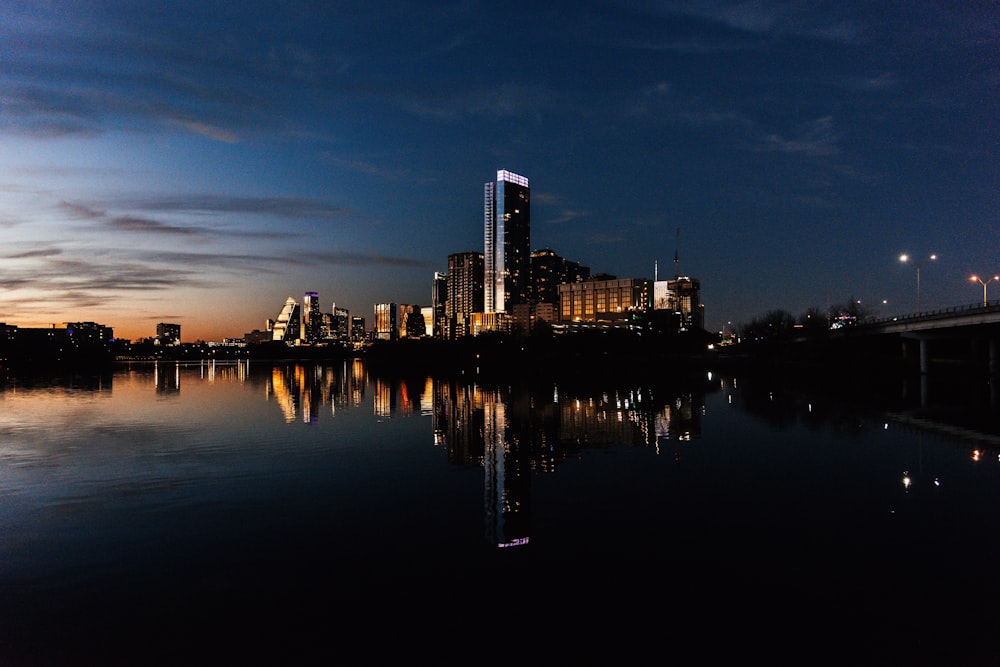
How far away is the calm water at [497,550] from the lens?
1048 cm

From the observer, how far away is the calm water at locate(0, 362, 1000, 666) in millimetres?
10477

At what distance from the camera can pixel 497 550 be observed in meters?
14.9

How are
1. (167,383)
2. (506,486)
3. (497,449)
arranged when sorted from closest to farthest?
(506,486), (497,449), (167,383)

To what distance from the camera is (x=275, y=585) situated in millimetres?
12734

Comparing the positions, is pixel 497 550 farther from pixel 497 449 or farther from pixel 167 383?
pixel 167 383

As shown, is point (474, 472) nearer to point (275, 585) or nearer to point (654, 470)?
point (654, 470)

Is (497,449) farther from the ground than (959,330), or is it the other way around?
(959,330)

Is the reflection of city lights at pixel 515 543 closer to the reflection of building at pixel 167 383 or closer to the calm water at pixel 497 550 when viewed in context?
the calm water at pixel 497 550

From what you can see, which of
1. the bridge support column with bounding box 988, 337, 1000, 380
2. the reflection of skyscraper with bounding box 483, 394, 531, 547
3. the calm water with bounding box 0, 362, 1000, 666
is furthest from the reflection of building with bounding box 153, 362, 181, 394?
the bridge support column with bounding box 988, 337, 1000, 380

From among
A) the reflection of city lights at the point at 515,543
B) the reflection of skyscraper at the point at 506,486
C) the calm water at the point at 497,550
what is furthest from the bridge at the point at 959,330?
the reflection of city lights at the point at 515,543

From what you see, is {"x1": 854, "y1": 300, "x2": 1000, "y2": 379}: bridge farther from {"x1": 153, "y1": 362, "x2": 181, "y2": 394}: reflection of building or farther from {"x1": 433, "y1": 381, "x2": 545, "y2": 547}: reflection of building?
{"x1": 153, "y1": 362, "x2": 181, "y2": 394}: reflection of building

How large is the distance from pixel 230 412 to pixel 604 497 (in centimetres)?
3495

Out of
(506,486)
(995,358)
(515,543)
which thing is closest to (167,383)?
(506,486)

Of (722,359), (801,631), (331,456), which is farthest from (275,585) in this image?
(722,359)
